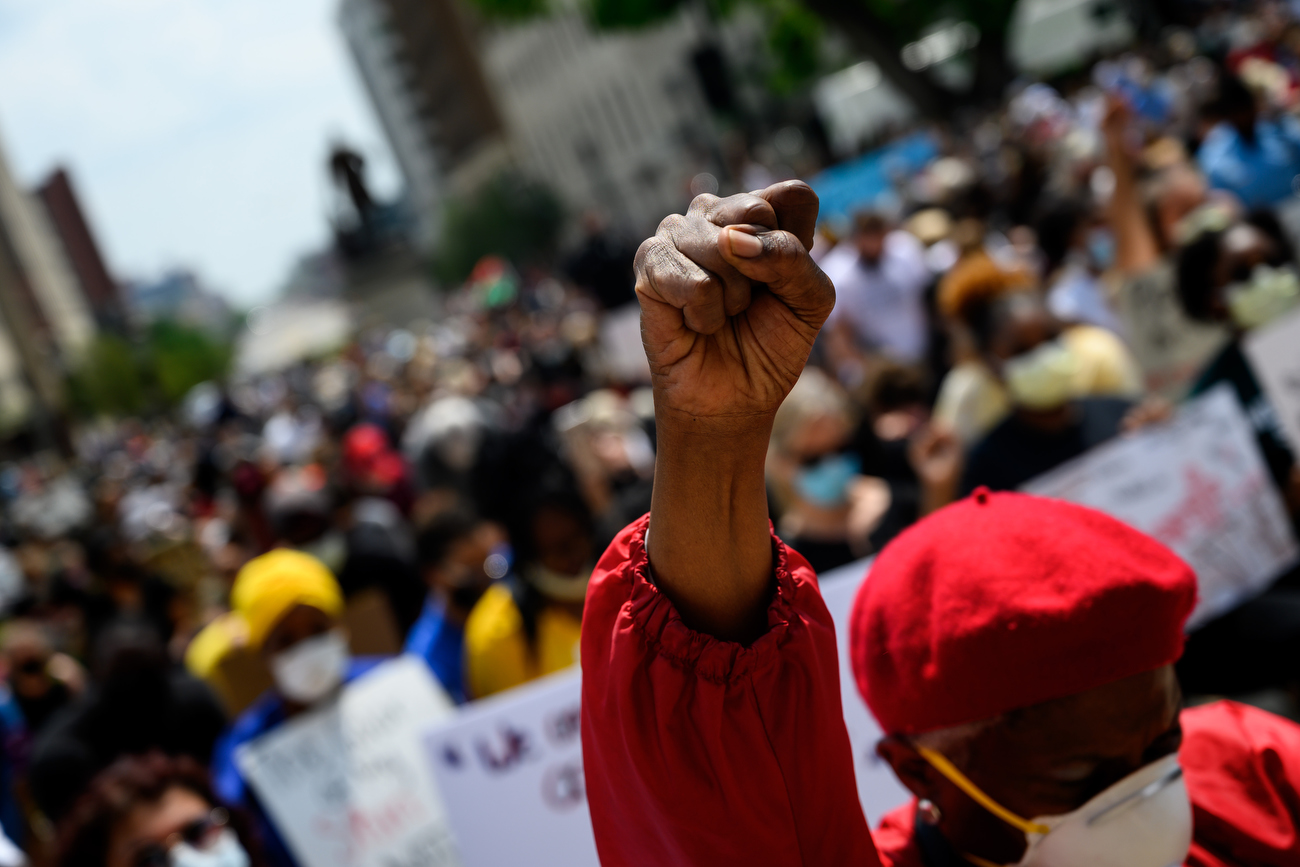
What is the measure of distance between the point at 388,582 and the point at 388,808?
6.91 feet

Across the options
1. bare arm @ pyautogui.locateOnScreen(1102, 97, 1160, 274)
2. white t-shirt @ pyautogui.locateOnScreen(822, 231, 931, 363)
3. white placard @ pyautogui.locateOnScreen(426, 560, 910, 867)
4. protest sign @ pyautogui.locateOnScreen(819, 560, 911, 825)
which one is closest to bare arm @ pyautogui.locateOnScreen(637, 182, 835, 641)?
protest sign @ pyautogui.locateOnScreen(819, 560, 911, 825)

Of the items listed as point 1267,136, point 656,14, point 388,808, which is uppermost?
point 656,14

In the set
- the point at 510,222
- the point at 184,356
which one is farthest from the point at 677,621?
the point at 184,356

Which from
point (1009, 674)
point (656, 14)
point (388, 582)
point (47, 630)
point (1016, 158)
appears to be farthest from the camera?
point (656, 14)

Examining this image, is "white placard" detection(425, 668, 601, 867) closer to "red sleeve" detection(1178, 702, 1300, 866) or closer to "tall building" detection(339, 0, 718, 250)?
"red sleeve" detection(1178, 702, 1300, 866)

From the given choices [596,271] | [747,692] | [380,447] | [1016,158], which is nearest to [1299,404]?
[747,692]

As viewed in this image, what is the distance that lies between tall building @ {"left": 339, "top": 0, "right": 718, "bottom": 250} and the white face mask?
4708cm

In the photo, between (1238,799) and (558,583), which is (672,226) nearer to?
(1238,799)

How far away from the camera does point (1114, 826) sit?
154 centimetres

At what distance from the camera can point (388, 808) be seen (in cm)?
343

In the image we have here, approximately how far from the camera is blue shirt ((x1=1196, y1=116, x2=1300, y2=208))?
237 inches

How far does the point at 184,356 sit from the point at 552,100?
3913 centimetres

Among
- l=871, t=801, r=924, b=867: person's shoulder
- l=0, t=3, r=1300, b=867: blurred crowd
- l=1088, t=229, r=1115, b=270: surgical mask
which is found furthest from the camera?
l=1088, t=229, r=1115, b=270: surgical mask

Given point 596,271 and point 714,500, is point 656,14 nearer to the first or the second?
point 596,271
